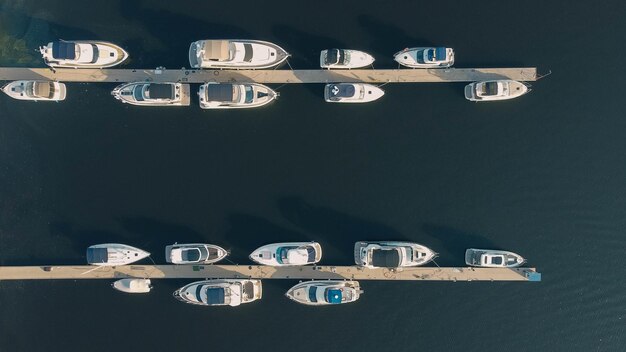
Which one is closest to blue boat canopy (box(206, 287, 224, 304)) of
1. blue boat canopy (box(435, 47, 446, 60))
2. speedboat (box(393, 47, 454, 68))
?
speedboat (box(393, 47, 454, 68))

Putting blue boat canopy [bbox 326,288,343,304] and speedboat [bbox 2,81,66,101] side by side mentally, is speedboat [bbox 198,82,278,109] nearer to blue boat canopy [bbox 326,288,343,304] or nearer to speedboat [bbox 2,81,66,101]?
speedboat [bbox 2,81,66,101]

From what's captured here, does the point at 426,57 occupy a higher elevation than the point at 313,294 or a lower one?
higher

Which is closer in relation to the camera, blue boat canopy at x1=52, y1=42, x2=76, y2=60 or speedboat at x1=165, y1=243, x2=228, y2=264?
blue boat canopy at x1=52, y1=42, x2=76, y2=60

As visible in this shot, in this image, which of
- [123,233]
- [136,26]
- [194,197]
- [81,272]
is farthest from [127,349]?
[136,26]

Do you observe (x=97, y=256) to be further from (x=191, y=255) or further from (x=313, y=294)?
(x=313, y=294)

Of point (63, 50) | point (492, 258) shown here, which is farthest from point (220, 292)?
point (63, 50)

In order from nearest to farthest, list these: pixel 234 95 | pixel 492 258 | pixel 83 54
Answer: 1. pixel 234 95
2. pixel 83 54
3. pixel 492 258

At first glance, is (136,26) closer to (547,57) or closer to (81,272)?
(81,272)

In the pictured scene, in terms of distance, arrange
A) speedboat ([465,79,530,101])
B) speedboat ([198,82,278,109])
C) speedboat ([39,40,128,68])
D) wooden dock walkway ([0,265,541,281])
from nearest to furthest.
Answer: speedboat ([198,82,278,109]), speedboat ([39,40,128,68]), speedboat ([465,79,530,101]), wooden dock walkway ([0,265,541,281])
